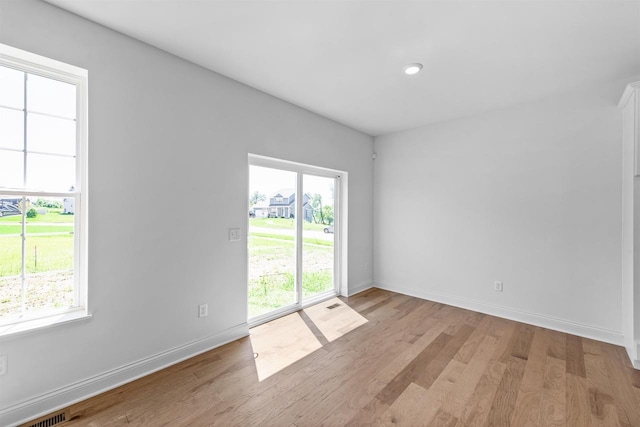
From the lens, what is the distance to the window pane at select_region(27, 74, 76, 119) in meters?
1.78

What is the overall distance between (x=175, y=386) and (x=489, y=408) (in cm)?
233

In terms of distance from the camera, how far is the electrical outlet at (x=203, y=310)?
247 cm

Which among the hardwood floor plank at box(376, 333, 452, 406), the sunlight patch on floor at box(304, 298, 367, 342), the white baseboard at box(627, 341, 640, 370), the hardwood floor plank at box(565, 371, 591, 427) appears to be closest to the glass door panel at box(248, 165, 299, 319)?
the sunlight patch on floor at box(304, 298, 367, 342)

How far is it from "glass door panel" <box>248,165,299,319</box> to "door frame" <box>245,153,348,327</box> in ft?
0.16

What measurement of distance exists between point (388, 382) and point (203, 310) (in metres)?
1.77

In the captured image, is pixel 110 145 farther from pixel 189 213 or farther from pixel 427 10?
pixel 427 10

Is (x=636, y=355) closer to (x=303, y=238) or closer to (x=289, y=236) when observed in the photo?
(x=303, y=238)

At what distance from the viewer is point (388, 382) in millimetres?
2102

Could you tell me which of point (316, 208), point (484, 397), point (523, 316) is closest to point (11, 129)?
point (316, 208)

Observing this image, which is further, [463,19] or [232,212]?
[232,212]

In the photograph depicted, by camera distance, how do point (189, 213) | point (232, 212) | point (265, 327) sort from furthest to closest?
point (265, 327)
point (232, 212)
point (189, 213)

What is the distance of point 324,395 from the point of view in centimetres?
195

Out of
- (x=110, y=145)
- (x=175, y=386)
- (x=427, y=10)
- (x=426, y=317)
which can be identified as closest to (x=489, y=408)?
(x=426, y=317)

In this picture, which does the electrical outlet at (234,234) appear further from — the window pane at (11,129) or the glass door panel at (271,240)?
the window pane at (11,129)
